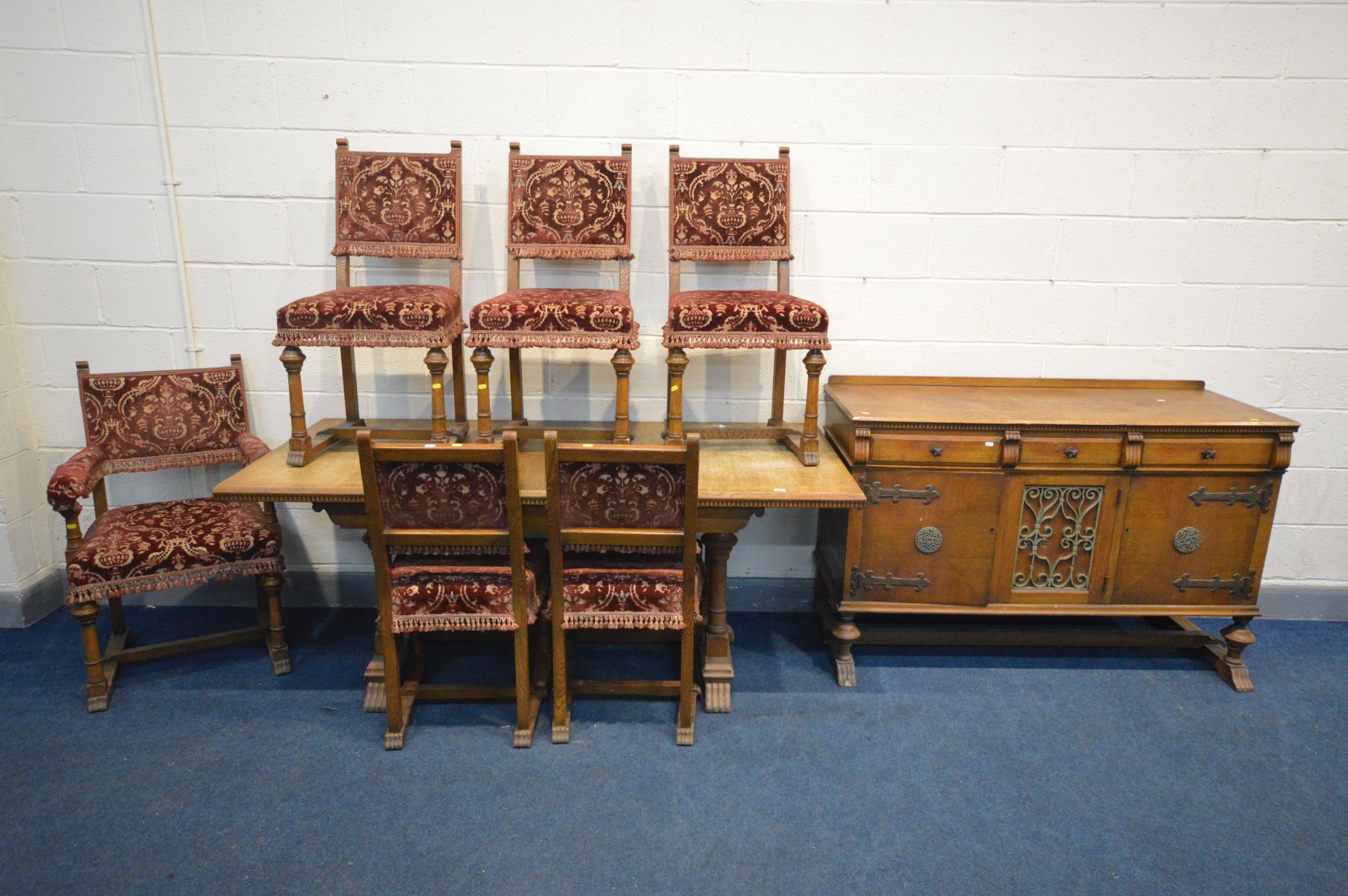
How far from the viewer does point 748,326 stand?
275 cm

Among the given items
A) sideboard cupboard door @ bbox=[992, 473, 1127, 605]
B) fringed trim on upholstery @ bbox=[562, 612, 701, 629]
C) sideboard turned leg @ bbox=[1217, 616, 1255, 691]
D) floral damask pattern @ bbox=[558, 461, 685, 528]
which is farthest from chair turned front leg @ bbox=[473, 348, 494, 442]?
sideboard turned leg @ bbox=[1217, 616, 1255, 691]

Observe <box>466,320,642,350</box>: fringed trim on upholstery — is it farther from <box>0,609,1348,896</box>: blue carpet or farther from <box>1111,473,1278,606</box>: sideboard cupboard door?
<box>1111,473,1278,606</box>: sideboard cupboard door

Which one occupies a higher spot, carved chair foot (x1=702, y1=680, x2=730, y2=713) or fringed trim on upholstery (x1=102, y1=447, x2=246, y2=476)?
fringed trim on upholstery (x1=102, y1=447, x2=246, y2=476)

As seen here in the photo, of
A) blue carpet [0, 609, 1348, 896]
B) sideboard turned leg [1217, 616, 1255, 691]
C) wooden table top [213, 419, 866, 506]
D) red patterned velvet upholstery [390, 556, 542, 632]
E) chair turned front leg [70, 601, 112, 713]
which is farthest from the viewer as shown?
sideboard turned leg [1217, 616, 1255, 691]

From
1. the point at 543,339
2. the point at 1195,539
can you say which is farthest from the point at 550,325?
the point at 1195,539

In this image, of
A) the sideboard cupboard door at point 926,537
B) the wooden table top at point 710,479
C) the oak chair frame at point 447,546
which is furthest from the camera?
the sideboard cupboard door at point 926,537

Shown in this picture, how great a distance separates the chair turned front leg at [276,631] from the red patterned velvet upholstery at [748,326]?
155 centimetres

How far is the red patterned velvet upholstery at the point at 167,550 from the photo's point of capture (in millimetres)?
2725

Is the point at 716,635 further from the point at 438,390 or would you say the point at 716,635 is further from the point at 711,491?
the point at 438,390

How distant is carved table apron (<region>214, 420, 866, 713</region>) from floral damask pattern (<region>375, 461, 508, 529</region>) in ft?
0.63

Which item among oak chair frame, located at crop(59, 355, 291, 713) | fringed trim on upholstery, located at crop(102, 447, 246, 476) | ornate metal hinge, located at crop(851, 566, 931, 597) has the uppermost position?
fringed trim on upholstery, located at crop(102, 447, 246, 476)

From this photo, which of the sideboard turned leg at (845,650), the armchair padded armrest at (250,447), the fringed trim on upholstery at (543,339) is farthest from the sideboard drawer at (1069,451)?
the armchair padded armrest at (250,447)

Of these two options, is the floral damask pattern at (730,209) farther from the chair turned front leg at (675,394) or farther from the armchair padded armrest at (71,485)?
the armchair padded armrest at (71,485)

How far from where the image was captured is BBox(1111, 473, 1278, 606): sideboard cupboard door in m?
2.86
